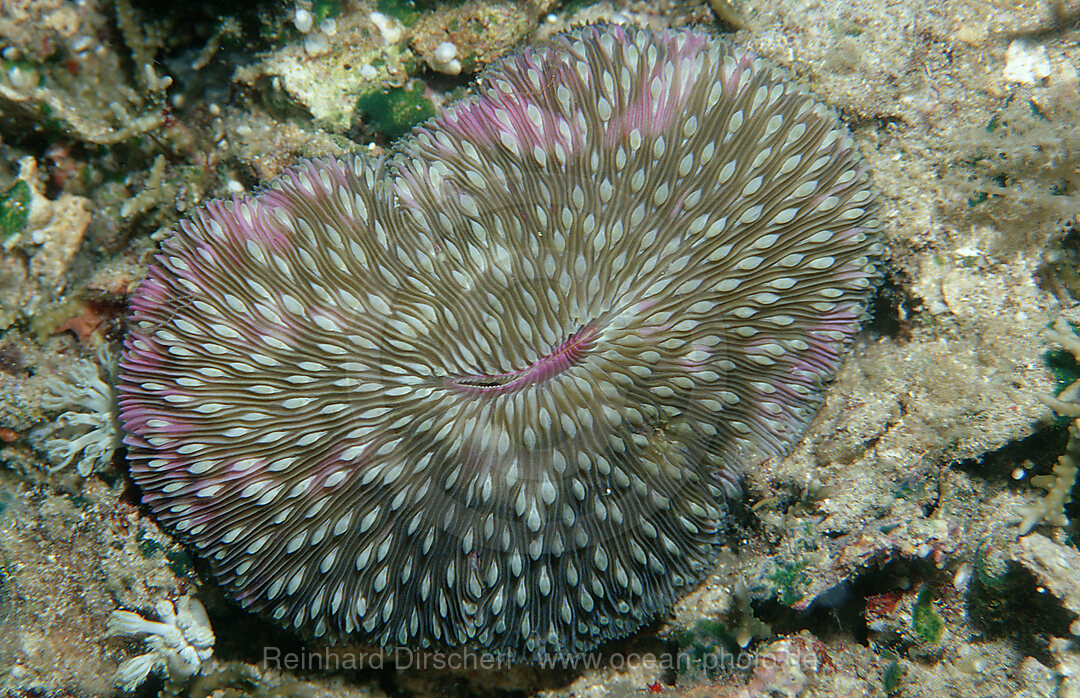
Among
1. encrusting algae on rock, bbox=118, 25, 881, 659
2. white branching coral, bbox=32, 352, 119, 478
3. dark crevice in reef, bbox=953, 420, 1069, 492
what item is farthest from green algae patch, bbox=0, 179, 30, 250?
dark crevice in reef, bbox=953, 420, 1069, 492

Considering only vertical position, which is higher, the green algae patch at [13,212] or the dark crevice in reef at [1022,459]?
the green algae patch at [13,212]

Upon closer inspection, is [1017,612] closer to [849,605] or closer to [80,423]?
[849,605]

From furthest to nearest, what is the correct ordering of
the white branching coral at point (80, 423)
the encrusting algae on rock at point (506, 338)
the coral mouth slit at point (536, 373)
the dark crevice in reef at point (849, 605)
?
1. the dark crevice in reef at point (849, 605)
2. the white branching coral at point (80, 423)
3. the coral mouth slit at point (536, 373)
4. the encrusting algae on rock at point (506, 338)

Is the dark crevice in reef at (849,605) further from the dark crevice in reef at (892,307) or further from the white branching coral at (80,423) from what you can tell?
the white branching coral at (80,423)

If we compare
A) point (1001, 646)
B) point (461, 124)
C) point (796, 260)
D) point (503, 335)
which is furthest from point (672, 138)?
point (1001, 646)

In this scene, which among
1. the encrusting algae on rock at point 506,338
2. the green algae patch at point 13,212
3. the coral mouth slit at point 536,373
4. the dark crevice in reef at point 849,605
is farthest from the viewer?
the green algae patch at point 13,212

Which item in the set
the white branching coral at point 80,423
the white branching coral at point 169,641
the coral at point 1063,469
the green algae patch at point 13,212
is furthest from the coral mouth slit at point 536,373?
the green algae patch at point 13,212

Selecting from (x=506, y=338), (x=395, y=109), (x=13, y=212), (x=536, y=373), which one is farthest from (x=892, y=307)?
(x=13, y=212)
